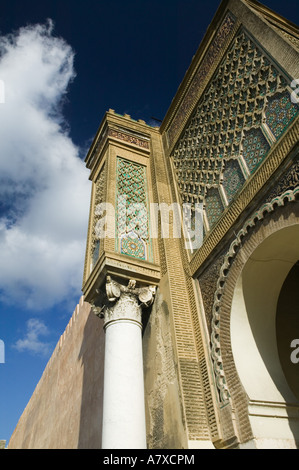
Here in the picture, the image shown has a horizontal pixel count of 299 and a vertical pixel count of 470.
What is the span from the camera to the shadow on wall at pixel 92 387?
536 centimetres

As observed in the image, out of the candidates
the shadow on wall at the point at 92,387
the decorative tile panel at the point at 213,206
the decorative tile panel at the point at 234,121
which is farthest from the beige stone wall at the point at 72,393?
the decorative tile panel at the point at 234,121

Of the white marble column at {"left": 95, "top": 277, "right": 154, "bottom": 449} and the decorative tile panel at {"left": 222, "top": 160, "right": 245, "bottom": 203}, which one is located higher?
the decorative tile panel at {"left": 222, "top": 160, "right": 245, "bottom": 203}

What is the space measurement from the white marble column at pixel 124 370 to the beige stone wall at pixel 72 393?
2171 millimetres

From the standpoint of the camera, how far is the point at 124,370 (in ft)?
11.2

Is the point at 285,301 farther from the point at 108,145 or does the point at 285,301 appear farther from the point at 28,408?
the point at 28,408

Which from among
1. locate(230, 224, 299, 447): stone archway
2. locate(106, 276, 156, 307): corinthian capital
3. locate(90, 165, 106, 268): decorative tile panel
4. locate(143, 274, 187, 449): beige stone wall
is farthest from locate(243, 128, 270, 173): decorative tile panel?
locate(90, 165, 106, 268): decorative tile panel

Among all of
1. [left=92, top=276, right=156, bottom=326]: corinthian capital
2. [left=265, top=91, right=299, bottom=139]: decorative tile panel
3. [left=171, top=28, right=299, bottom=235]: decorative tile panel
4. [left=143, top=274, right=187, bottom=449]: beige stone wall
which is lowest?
[left=143, top=274, right=187, bottom=449]: beige stone wall

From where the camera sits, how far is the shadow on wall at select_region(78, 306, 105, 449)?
5359 millimetres

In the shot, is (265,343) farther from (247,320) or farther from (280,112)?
(280,112)

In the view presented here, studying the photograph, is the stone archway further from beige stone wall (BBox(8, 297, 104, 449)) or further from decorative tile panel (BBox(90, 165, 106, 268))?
beige stone wall (BBox(8, 297, 104, 449))

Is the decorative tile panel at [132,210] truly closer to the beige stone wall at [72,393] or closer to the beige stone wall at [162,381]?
the beige stone wall at [162,381]
